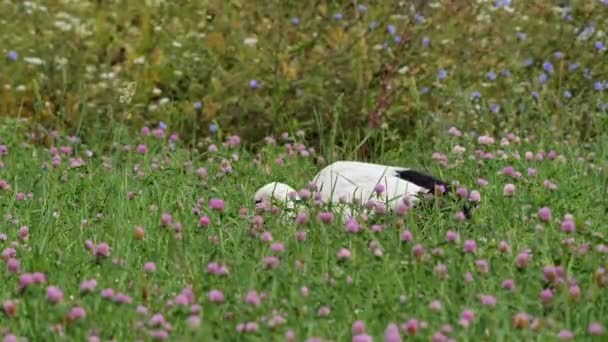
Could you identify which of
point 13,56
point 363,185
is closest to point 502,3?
point 363,185

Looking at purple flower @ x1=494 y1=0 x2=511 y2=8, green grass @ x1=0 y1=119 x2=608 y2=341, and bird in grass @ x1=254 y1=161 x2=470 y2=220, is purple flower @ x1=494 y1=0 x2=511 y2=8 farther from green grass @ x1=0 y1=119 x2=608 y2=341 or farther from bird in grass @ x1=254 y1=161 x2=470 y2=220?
bird in grass @ x1=254 y1=161 x2=470 y2=220

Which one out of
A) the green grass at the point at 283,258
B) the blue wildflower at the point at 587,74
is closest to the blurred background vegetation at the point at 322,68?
the blue wildflower at the point at 587,74

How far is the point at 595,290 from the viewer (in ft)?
8.98

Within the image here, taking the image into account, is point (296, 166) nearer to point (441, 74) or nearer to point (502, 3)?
point (441, 74)

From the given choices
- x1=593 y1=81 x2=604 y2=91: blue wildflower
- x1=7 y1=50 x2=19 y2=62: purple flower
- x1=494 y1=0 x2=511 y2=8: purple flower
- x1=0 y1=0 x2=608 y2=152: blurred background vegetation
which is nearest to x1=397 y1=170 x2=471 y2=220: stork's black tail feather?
x1=0 y1=0 x2=608 y2=152: blurred background vegetation

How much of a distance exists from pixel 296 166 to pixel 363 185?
0.69m

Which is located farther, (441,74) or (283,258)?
(441,74)

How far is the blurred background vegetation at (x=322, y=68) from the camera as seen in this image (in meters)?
5.73

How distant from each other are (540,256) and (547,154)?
1905 mm

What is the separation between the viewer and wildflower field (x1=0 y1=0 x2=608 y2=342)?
268cm

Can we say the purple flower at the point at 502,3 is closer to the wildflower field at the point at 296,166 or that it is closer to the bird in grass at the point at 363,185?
the wildflower field at the point at 296,166

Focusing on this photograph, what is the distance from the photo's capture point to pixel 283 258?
3.14m

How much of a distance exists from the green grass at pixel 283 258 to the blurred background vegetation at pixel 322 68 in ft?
3.62

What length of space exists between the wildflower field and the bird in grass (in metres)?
0.11
